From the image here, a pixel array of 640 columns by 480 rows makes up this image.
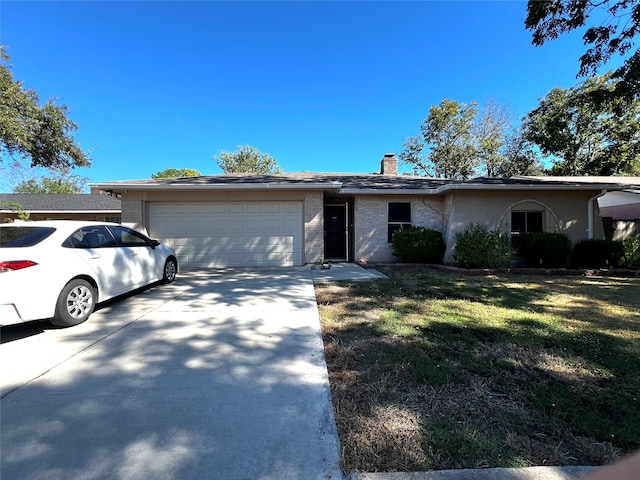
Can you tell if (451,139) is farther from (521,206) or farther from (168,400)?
(168,400)

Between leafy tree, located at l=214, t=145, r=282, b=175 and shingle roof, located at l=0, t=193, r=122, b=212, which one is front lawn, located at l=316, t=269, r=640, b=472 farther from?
leafy tree, located at l=214, t=145, r=282, b=175

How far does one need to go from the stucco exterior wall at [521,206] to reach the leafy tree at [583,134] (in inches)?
475

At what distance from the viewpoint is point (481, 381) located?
9.82 ft

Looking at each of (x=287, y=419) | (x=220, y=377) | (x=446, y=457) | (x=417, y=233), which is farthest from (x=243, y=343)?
(x=417, y=233)

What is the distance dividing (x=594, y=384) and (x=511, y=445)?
4.84ft

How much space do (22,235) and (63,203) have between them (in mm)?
20448

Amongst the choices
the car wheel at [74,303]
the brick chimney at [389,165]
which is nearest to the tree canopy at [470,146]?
the brick chimney at [389,165]

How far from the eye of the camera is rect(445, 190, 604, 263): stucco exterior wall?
35.6ft

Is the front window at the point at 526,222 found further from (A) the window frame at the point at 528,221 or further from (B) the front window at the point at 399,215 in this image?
(B) the front window at the point at 399,215

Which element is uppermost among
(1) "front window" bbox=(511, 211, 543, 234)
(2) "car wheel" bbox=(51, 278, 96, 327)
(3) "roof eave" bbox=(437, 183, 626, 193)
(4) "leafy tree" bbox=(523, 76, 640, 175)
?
(4) "leafy tree" bbox=(523, 76, 640, 175)

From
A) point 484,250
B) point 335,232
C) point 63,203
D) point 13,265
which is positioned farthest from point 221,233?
point 63,203

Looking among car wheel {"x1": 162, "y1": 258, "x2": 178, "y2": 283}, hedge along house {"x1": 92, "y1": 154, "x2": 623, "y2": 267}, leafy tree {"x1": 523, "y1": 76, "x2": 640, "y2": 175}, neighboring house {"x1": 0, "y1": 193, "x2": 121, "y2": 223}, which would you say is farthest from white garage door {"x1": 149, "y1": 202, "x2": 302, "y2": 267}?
leafy tree {"x1": 523, "y1": 76, "x2": 640, "y2": 175}

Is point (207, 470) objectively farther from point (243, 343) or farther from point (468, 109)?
point (468, 109)

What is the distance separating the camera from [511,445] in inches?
83.4
